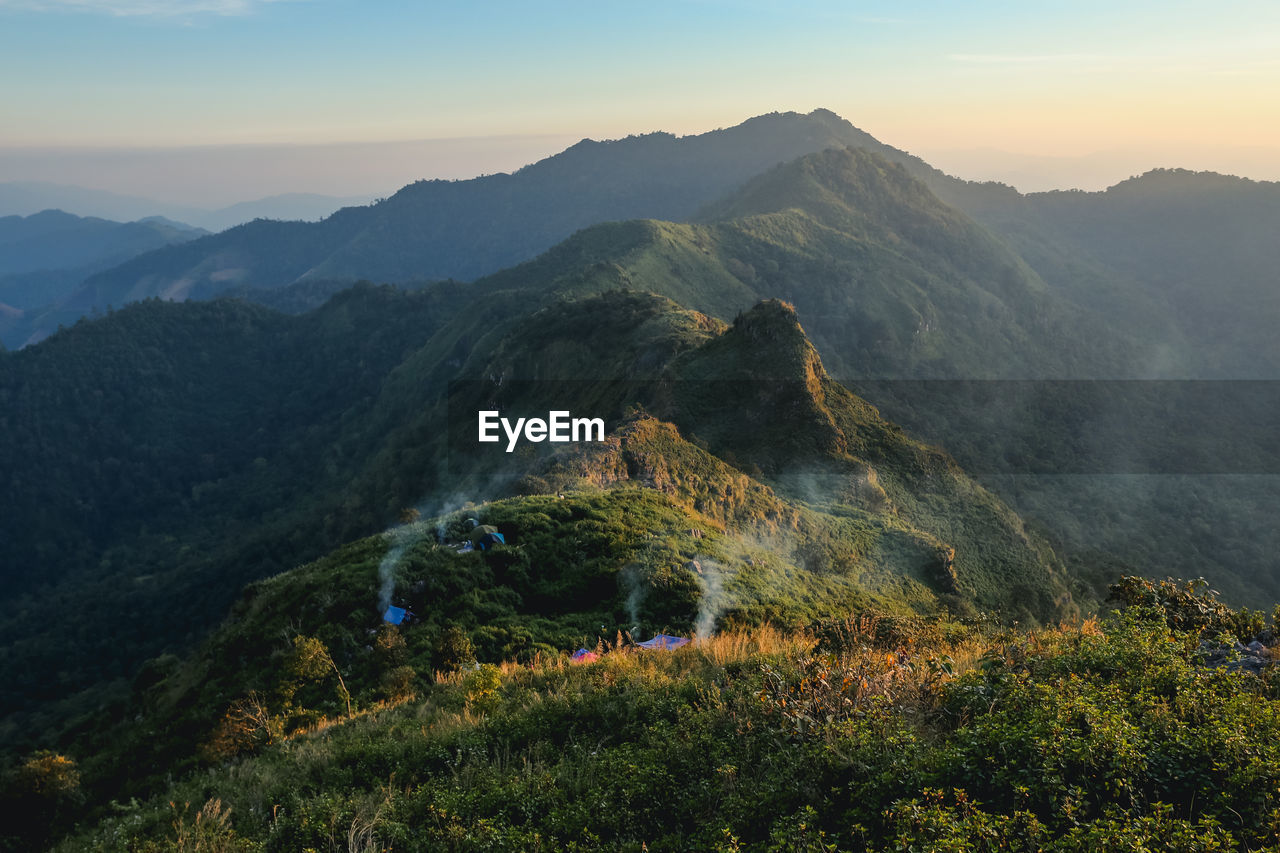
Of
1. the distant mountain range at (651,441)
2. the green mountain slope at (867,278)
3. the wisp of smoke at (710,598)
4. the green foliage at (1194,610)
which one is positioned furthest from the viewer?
the green mountain slope at (867,278)

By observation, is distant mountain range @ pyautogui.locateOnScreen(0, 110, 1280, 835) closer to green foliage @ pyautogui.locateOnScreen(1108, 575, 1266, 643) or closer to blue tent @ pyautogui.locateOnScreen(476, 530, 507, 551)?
blue tent @ pyautogui.locateOnScreen(476, 530, 507, 551)

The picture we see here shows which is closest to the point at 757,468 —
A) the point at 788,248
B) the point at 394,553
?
the point at 394,553

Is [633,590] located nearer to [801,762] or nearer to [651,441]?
[801,762]

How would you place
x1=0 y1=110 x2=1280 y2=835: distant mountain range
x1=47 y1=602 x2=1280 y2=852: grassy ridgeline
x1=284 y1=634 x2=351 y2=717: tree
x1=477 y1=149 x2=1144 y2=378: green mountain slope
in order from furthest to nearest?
x1=477 y1=149 x2=1144 y2=378: green mountain slope < x1=0 y1=110 x2=1280 y2=835: distant mountain range < x1=284 y1=634 x2=351 y2=717: tree < x1=47 y1=602 x2=1280 y2=852: grassy ridgeline

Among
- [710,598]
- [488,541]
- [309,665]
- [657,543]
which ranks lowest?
[710,598]

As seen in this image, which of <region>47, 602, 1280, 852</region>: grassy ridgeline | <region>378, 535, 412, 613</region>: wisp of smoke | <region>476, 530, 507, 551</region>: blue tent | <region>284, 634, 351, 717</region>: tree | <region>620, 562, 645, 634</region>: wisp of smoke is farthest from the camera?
<region>476, 530, 507, 551</region>: blue tent

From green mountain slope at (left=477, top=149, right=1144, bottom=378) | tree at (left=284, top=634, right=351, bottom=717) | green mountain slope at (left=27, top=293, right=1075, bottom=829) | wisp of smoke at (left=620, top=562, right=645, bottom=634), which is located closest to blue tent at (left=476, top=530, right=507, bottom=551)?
green mountain slope at (left=27, top=293, right=1075, bottom=829)

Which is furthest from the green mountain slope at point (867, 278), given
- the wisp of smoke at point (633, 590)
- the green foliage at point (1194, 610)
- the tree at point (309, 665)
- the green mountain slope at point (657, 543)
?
the green foliage at point (1194, 610)

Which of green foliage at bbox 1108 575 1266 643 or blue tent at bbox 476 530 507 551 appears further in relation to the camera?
blue tent at bbox 476 530 507 551

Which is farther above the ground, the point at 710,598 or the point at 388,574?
the point at 388,574

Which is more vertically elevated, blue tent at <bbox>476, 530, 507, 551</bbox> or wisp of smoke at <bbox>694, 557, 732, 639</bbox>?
blue tent at <bbox>476, 530, 507, 551</bbox>

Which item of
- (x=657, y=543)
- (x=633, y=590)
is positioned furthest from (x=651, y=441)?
(x=633, y=590)

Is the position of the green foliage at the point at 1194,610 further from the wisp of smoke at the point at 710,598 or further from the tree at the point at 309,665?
the tree at the point at 309,665
